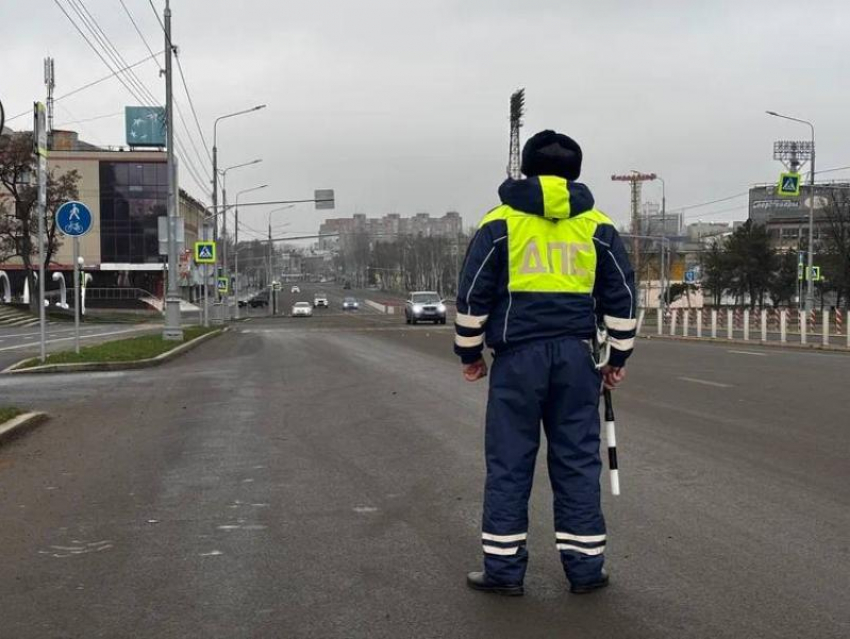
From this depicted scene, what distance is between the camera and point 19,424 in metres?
8.72

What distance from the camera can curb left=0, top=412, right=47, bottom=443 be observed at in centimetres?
827

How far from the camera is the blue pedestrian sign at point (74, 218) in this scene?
1595 centimetres

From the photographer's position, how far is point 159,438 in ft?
27.7

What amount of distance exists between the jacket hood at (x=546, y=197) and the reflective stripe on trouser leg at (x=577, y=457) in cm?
62

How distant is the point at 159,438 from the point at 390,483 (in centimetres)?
316

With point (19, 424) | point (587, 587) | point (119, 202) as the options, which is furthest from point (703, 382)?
point (119, 202)

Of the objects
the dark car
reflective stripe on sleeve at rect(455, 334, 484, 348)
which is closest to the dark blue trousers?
reflective stripe on sleeve at rect(455, 334, 484, 348)

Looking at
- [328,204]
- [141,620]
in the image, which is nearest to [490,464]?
[141,620]

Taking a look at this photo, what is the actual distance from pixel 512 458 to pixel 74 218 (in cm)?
1414

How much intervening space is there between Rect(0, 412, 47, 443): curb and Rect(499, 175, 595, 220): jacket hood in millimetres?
6155

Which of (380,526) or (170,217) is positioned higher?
(170,217)

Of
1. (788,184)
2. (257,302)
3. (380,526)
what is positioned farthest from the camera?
→ (257,302)

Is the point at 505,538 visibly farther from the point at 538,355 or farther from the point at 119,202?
the point at 119,202

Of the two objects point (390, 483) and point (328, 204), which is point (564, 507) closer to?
point (390, 483)
